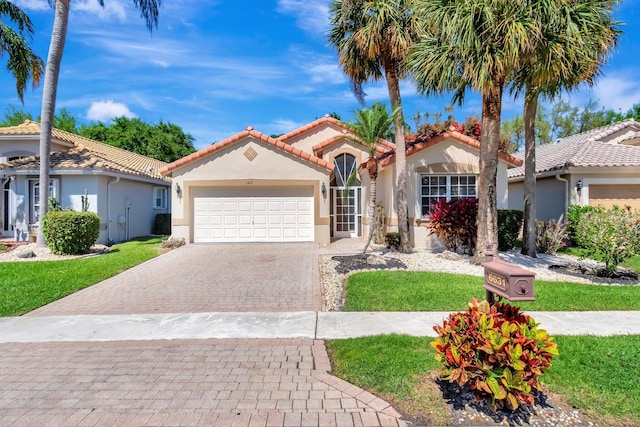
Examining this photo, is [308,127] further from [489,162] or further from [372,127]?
[489,162]

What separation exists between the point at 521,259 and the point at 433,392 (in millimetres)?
9782

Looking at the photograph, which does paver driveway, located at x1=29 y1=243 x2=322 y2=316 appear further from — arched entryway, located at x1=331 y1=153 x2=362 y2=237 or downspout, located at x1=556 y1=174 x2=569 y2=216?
downspout, located at x1=556 y1=174 x2=569 y2=216

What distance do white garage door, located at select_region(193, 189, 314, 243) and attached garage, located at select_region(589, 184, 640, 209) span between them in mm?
12670

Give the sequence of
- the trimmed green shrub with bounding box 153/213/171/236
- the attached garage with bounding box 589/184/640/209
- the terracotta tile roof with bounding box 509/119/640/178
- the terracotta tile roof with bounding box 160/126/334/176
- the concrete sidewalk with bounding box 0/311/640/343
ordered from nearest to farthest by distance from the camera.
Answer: the concrete sidewalk with bounding box 0/311/640/343 < the terracotta tile roof with bounding box 160/126/334/176 < the terracotta tile roof with bounding box 509/119/640/178 < the attached garage with bounding box 589/184/640/209 < the trimmed green shrub with bounding box 153/213/171/236

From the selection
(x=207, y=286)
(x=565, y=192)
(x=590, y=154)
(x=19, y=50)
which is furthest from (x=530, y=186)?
(x=19, y=50)

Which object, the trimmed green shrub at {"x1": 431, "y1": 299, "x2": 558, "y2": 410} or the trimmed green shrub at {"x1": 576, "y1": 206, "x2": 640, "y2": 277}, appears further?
the trimmed green shrub at {"x1": 576, "y1": 206, "x2": 640, "y2": 277}

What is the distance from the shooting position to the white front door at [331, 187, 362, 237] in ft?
58.5

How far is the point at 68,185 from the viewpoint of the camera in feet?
53.8

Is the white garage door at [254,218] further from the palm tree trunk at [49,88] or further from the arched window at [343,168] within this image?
the palm tree trunk at [49,88]

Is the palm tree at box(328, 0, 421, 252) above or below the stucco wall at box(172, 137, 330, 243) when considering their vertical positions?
→ above

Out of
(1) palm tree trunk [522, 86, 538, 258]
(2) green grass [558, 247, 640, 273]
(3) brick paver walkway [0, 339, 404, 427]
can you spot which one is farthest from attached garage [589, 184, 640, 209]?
(3) brick paver walkway [0, 339, 404, 427]

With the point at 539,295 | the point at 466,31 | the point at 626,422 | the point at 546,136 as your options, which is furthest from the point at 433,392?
the point at 546,136

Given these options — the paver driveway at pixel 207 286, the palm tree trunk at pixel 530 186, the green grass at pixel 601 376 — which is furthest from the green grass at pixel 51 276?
the palm tree trunk at pixel 530 186

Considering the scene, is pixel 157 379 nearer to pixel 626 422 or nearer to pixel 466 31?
pixel 626 422
